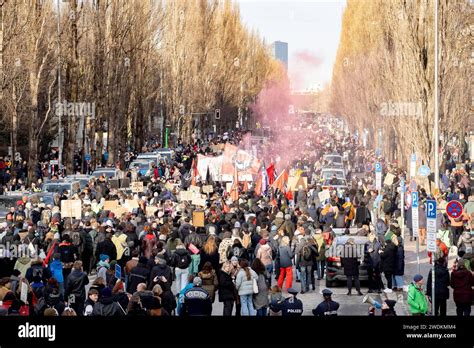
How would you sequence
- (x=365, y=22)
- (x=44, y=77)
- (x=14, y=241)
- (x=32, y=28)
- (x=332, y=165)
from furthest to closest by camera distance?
(x=365, y=22) → (x=44, y=77) → (x=332, y=165) → (x=32, y=28) → (x=14, y=241)

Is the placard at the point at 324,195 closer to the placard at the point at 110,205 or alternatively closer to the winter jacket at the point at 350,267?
the placard at the point at 110,205

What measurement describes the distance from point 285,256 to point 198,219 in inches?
139

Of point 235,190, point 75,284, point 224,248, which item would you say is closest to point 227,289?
point 75,284

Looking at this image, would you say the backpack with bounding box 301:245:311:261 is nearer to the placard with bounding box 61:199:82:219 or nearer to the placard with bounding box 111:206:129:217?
the placard with bounding box 61:199:82:219

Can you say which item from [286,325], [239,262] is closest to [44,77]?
[239,262]

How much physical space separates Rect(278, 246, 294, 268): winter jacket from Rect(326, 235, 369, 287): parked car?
1342 millimetres

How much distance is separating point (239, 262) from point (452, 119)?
33749 millimetres

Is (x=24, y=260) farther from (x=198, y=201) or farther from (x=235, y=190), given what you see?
(x=235, y=190)

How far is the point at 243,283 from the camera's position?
1830cm

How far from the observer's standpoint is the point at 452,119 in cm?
5062

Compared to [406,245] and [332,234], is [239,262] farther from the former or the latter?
[406,245]

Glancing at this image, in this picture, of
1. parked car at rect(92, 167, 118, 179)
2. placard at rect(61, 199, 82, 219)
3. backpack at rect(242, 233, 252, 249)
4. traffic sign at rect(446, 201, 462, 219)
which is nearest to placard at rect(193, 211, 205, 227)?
backpack at rect(242, 233, 252, 249)

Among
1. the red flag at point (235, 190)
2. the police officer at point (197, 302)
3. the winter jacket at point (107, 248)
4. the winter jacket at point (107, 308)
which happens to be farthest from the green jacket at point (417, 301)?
the red flag at point (235, 190)

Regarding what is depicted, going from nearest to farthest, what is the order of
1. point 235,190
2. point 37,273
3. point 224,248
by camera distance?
point 37,273, point 224,248, point 235,190
